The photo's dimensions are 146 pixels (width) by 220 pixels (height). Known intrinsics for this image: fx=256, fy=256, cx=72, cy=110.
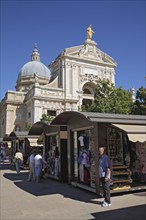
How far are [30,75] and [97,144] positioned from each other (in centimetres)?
5122

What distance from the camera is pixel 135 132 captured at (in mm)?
8742

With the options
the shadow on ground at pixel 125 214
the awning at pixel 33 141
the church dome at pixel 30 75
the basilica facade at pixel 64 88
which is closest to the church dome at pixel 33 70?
the church dome at pixel 30 75

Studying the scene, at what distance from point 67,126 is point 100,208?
5.20m

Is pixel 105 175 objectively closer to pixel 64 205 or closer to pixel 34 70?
pixel 64 205

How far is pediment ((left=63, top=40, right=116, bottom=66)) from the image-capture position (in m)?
43.8

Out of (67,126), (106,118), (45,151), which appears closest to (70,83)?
(45,151)

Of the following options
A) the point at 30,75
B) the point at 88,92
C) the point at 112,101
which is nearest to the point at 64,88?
the point at 88,92

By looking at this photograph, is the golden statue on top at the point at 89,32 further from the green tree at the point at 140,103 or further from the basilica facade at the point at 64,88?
the green tree at the point at 140,103

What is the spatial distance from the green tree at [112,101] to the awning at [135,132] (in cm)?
1713

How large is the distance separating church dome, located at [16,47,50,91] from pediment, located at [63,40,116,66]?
48.6 ft

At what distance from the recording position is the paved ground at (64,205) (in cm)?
675

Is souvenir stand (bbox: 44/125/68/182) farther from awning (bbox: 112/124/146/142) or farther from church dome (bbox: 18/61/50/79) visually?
church dome (bbox: 18/61/50/79)

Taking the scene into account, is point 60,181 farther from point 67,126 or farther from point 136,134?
point 136,134

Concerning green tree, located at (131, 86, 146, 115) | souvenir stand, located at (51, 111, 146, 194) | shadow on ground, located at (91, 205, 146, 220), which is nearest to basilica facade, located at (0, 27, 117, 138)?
green tree, located at (131, 86, 146, 115)
